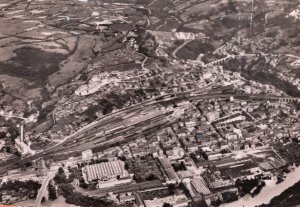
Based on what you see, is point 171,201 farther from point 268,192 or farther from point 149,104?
point 149,104

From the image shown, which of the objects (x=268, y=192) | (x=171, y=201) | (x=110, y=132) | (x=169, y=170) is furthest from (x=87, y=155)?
(x=268, y=192)

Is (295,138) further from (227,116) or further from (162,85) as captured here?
(162,85)

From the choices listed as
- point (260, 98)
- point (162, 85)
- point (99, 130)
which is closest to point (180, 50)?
point (162, 85)

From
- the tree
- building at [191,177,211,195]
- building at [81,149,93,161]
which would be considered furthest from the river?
the tree

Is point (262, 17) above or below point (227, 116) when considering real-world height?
above

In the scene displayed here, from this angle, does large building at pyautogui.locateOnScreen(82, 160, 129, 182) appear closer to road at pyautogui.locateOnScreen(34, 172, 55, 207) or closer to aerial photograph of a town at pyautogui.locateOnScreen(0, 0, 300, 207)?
aerial photograph of a town at pyautogui.locateOnScreen(0, 0, 300, 207)

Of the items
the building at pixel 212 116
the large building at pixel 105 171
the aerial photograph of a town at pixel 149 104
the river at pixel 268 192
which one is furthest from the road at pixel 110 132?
the river at pixel 268 192

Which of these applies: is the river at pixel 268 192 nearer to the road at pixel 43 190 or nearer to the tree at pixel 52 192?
the tree at pixel 52 192
